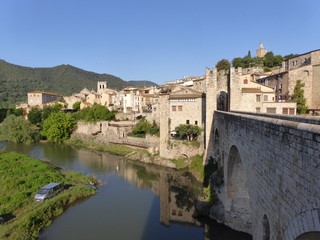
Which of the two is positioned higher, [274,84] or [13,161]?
[274,84]

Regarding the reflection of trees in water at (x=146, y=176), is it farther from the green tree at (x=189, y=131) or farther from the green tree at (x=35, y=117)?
the green tree at (x=35, y=117)

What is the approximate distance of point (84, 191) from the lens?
645 inches

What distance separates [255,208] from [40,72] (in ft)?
437

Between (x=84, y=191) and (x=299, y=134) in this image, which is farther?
(x=84, y=191)

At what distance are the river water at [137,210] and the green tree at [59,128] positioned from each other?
50.1 feet

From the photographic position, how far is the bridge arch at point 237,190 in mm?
11312

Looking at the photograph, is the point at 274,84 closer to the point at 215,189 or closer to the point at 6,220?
the point at 215,189

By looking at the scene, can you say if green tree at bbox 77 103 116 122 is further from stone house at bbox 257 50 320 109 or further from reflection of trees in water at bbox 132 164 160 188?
stone house at bbox 257 50 320 109

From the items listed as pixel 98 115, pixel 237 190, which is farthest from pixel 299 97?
pixel 98 115

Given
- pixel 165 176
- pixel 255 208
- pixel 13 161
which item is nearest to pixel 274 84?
pixel 165 176

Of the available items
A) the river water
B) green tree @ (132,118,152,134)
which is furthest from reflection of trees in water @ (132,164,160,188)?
green tree @ (132,118,152,134)

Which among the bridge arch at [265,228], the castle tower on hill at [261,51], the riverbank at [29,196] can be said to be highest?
the castle tower on hill at [261,51]

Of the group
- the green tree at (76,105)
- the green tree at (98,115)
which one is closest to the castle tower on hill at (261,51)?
the green tree at (98,115)

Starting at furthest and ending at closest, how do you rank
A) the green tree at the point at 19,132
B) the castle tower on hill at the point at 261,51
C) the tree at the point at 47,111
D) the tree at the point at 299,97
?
the castle tower on hill at the point at 261,51, the tree at the point at 47,111, the green tree at the point at 19,132, the tree at the point at 299,97
